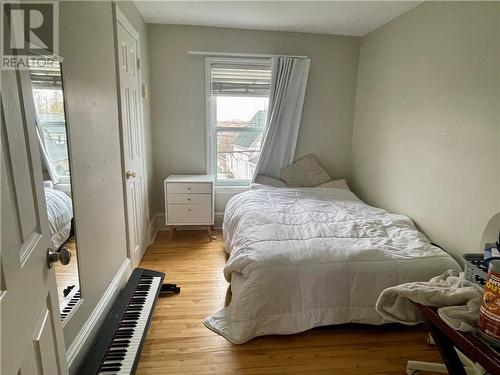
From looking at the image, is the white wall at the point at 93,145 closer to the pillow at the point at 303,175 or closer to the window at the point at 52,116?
the window at the point at 52,116

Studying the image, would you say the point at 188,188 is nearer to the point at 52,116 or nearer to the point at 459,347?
the point at 52,116

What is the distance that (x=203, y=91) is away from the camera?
11.5 feet

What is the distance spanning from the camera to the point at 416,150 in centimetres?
261

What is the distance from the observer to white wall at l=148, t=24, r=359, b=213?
336 cm

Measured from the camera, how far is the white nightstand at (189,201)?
3295 mm

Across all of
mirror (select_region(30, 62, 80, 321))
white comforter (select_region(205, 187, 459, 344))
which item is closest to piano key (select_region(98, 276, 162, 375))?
mirror (select_region(30, 62, 80, 321))

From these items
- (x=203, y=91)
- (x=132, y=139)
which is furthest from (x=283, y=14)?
(x=132, y=139)

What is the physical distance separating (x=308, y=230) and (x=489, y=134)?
4.42 feet

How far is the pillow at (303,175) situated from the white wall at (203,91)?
18cm

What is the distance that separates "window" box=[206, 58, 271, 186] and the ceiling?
0.44 meters

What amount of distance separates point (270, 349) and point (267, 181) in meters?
2.14

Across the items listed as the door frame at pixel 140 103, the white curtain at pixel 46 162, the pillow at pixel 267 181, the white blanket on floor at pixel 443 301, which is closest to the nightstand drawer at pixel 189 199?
the door frame at pixel 140 103

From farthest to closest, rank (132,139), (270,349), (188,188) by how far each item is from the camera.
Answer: (188,188), (132,139), (270,349)

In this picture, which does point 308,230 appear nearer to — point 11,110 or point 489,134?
point 489,134
